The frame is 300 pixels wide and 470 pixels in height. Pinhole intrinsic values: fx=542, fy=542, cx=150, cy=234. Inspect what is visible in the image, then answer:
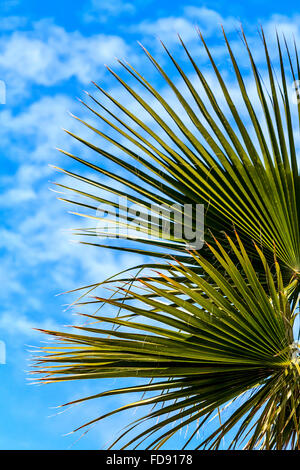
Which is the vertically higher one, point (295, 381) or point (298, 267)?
point (298, 267)

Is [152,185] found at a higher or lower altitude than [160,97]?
lower

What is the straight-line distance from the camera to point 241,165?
2.67 metres

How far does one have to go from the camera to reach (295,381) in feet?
6.70

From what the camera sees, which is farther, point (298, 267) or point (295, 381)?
point (298, 267)

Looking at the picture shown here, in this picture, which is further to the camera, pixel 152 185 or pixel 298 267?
pixel 152 185

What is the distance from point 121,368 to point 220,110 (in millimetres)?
1391

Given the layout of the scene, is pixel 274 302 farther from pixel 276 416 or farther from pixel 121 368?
pixel 121 368

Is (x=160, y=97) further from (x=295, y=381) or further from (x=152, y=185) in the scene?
(x=295, y=381)

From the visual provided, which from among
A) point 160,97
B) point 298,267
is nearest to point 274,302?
point 298,267
